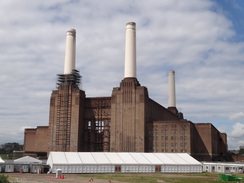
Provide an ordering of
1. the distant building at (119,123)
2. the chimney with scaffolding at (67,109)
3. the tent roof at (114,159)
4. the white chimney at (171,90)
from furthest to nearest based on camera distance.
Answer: the white chimney at (171,90) → the chimney with scaffolding at (67,109) → the distant building at (119,123) → the tent roof at (114,159)

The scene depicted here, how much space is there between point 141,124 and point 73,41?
37.4 meters

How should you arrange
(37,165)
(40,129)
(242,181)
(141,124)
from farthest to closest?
(40,129) < (141,124) < (37,165) < (242,181)

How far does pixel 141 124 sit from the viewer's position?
102 m

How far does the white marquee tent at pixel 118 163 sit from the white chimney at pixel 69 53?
45.7 metres

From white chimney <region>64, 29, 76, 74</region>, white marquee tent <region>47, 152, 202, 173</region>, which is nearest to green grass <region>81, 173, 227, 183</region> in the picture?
white marquee tent <region>47, 152, 202, 173</region>

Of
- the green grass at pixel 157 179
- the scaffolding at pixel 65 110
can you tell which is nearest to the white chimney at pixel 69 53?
the scaffolding at pixel 65 110

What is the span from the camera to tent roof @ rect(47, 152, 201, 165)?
69.0 m

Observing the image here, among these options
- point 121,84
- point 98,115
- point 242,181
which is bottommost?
point 242,181

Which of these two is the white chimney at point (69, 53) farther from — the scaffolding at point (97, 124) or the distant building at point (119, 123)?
the scaffolding at point (97, 124)

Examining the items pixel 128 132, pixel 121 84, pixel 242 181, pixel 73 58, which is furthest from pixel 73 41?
pixel 242 181

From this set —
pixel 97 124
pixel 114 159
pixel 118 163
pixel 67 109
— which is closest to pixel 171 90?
pixel 97 124

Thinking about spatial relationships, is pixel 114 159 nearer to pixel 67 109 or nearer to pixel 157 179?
pixel 157 179

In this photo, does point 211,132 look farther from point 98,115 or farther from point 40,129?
point 40,129

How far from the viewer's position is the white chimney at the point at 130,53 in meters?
105
